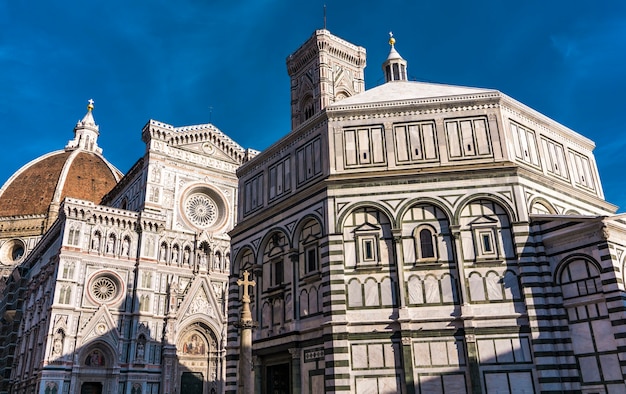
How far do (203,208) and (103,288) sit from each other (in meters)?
10.9

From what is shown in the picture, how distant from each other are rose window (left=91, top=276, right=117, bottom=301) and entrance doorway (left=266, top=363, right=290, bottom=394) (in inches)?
868

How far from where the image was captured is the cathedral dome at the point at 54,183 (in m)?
68.0

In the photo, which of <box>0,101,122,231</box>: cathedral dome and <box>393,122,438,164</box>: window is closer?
<box>393,122,438,164</box>: window

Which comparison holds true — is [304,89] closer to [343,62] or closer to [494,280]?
[343,62]

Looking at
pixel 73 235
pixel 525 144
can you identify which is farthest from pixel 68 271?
pixel 525 144

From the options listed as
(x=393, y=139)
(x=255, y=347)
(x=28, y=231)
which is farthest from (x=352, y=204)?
(x=28, y=231)

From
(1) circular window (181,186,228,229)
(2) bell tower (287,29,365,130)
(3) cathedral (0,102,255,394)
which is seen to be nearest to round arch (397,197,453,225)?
(3) cathedral (0,102,255,394)

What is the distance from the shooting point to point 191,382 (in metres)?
39.8

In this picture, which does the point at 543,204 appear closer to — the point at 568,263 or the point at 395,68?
the point at 568,263

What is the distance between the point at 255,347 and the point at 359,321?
18.1 feet

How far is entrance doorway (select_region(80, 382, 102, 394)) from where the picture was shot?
3621 cm

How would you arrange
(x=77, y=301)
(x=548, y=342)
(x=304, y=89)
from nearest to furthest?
(x=548, y=342) < (x=77, y=301) < (x=304, y=89)

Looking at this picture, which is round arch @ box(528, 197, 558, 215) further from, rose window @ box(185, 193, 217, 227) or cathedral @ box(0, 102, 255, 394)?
rose window @ box(185, 193, 217, 227)

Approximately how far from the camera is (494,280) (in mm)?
17625
